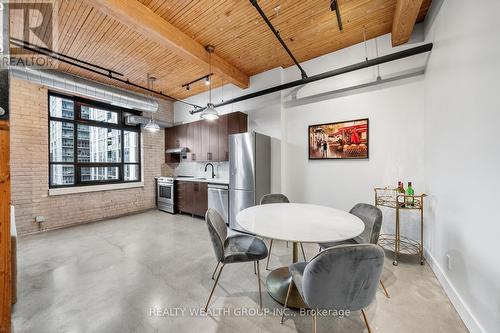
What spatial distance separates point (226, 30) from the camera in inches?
114

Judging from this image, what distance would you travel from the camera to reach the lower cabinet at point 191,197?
4777 millimetres

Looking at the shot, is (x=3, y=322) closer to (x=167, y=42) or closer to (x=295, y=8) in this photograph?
(x=167, y=42)

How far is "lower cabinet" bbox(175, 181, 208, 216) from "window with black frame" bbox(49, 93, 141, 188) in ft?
4.73

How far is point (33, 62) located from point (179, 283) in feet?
15.2

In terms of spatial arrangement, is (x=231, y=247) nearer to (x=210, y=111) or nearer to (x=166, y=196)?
A: (x=210, y=111)

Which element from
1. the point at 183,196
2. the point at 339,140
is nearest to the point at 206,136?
the point at 183,196

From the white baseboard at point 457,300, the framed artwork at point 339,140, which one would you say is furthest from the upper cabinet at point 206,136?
the white baseboard at point 457,300

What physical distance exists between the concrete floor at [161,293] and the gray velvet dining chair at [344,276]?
0.64m

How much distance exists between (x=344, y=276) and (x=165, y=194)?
5.41 meters

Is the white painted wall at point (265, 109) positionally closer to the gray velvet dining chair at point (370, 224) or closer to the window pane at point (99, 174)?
the gray velvet dining chair at point (370, 224)

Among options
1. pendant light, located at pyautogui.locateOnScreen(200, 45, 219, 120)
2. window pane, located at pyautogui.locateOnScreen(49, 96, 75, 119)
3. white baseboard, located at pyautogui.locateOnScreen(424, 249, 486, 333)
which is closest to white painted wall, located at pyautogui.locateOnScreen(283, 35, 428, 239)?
white baseboard, located at pyautogui.locateOnScreen(424, 249, 486, 333)

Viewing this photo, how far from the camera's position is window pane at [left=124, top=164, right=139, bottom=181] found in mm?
5495

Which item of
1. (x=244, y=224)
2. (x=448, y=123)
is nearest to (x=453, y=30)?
(x=448, y=123)

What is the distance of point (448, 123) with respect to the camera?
2100mm
